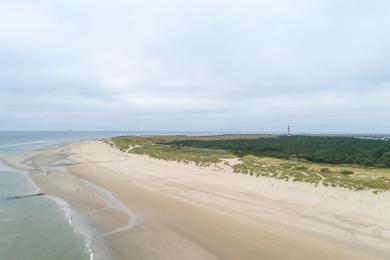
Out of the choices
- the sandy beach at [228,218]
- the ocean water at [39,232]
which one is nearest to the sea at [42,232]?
the ocean water at [39,232]

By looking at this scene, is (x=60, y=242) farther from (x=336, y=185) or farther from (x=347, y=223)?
(x=336, y=185)

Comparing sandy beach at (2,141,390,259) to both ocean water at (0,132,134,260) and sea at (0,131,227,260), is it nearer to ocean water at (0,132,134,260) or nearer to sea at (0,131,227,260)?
sea at (0,131,227,260)

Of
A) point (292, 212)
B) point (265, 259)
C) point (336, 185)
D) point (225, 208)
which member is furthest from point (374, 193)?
Answer: point (265, 259)

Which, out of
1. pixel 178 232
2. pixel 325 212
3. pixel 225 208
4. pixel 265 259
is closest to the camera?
pixel 265 259

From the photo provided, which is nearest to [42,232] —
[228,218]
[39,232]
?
[39,232]

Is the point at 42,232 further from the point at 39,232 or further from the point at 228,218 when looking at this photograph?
the point at 228,218

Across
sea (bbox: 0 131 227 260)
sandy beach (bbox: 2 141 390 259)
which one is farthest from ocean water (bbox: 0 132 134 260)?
sandy beach (bbox: 2 141 390 259)

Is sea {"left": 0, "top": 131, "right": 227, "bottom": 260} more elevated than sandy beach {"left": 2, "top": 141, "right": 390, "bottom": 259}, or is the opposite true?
sandy beach {"left": 2, "top": 141, "right": 390, "bottom": 259}

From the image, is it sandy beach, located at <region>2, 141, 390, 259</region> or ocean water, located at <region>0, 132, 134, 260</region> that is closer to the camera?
sandy beach, located at <region>2, 141, 390, 259</region>

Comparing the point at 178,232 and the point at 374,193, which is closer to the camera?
the point at 178,232
